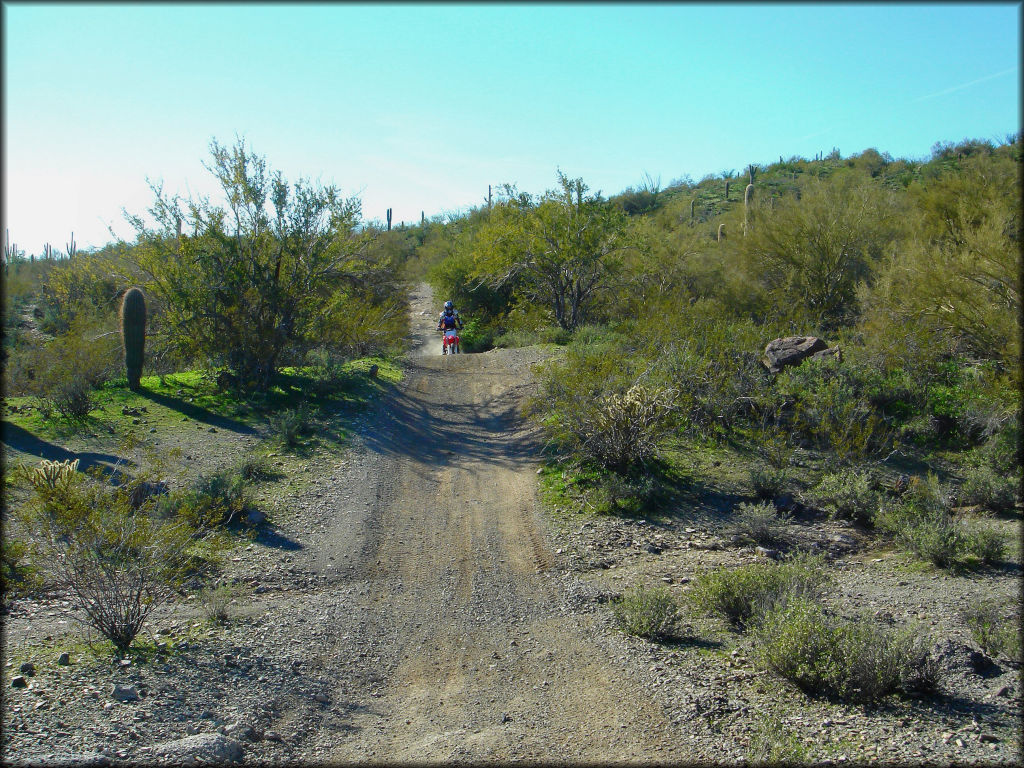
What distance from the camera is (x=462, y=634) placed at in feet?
20.6

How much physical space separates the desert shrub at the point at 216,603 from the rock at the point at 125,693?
133 cm

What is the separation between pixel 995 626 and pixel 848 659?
5.95ft

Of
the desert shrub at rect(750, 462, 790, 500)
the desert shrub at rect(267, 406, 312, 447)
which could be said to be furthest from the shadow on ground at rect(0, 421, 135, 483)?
the desert shrub at rect(750, 462, 790, 500)

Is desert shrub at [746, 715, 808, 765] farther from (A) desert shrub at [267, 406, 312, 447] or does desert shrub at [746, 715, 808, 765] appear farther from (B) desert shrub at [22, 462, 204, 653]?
(A) desert shrub at [267, 406, 312, 447]

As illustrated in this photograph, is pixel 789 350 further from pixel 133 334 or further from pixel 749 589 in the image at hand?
pixel 133 334

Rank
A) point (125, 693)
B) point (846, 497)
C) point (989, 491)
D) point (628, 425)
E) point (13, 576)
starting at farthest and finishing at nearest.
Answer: point (628, 425) < point (989, 491) < point (846, 497) < point (13, 576) < point (125, 693)

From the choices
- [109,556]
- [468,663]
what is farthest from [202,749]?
[468,663]

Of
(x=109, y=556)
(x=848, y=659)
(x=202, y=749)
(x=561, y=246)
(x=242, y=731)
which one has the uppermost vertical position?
(x=561, y=246)

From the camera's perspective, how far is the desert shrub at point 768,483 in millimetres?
10039

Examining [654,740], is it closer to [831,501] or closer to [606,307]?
[831,501]

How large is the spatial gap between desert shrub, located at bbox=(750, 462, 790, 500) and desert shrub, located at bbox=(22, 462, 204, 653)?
25.0ft

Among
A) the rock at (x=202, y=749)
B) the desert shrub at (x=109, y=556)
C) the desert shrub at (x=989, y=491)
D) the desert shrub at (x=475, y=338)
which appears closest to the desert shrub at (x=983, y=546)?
the desert shrub at (x=989, y=491)

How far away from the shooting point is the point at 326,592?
711 cm

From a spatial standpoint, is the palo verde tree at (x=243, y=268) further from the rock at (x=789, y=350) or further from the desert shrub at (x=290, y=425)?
the rock at (x=789, y=350)
